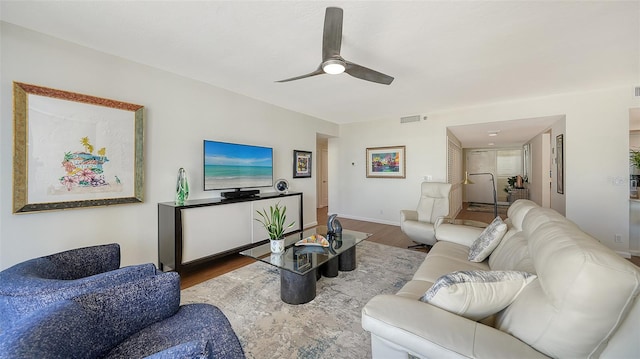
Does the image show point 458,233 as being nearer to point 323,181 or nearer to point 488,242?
point 488,242

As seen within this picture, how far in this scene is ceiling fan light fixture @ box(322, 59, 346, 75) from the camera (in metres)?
1.87

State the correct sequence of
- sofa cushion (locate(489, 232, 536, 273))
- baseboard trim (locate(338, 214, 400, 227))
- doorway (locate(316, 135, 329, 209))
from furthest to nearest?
doorway (locate(316, 135, 329, 209)) → baseboard trim (locate(338, 214, 400, 227)) → sofa cushion (locate(489, 232, 536, 273))

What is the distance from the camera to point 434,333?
3.18 feet

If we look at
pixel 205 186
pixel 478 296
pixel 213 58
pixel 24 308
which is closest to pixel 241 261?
pixel 205 186

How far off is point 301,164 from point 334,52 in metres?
3.19

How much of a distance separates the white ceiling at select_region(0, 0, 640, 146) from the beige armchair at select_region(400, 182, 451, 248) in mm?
1592

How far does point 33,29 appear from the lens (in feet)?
6.75

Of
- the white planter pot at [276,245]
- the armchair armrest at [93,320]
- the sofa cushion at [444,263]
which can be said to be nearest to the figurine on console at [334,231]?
the white planter pot at [276,245]

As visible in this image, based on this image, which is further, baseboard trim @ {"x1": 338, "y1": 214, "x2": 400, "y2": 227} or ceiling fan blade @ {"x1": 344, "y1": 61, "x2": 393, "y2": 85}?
baseboard trim @ {"x1": 338, "y1": 214, "x2": 400, "y2": 227}

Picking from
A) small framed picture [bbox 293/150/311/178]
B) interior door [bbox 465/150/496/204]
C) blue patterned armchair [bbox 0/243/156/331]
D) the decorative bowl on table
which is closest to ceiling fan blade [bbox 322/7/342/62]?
the decorative bowl on table

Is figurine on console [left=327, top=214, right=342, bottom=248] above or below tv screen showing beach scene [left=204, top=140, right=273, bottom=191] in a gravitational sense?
below

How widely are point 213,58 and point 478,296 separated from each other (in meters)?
2.99

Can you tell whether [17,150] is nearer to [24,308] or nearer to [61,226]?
[61,226]

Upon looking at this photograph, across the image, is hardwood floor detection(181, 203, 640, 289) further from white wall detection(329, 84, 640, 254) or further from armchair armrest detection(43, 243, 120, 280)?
armchair armrest detection(43, 243, 120, 280)
